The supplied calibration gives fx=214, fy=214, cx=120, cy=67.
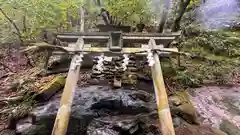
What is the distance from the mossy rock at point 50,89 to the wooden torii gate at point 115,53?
1598 millimetres

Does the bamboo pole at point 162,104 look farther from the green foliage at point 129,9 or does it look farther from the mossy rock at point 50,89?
the green foliage at point 129,9

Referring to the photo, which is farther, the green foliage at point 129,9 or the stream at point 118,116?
the green foliage at point 129,9

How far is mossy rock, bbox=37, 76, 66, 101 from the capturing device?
6402 millimetres

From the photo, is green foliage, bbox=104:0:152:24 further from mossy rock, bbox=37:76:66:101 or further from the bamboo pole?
the bamboo pole

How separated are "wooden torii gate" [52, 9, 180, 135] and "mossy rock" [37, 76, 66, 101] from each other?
1598 mm

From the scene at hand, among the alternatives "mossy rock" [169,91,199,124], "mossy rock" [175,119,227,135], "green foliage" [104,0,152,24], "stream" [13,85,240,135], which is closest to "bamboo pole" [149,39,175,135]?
"stream" [13,85,240,135]

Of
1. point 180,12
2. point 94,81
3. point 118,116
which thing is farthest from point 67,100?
point 180,12

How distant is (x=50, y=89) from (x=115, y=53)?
2.65 m

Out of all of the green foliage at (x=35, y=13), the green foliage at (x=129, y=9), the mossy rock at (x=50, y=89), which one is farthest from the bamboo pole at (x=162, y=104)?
the green foliage at (x=35, y=13)

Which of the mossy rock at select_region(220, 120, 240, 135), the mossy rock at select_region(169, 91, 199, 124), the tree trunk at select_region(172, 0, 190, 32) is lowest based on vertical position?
the mossy rock at select_region(220, 120, 240, 135)

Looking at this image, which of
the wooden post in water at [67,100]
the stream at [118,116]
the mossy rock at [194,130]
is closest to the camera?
the wooden post in water at [67,100]

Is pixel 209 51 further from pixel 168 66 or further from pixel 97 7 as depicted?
pixel 97 7

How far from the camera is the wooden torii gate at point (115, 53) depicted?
4.15 m

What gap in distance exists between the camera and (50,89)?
674cm
